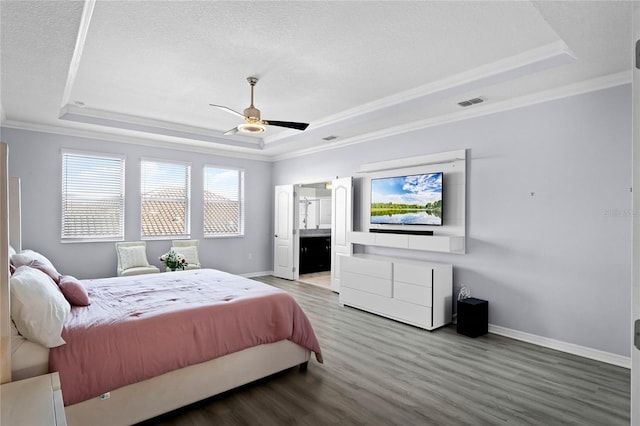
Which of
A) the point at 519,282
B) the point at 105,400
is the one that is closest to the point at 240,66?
the point at 105,400

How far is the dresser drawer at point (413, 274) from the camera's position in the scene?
4.27 m

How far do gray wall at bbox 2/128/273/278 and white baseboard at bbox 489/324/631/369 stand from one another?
197 inches

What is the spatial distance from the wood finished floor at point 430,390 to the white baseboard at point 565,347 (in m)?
0.09

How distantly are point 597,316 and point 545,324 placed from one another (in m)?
0.48

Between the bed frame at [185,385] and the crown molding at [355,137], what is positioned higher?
the crown molding at [355,137]

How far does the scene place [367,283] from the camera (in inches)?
197

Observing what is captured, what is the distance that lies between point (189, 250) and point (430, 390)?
4788 millimetres

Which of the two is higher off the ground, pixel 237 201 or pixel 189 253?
pixel 237 201

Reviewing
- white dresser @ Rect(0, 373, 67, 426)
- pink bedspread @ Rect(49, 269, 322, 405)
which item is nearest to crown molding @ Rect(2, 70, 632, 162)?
pink bedspread @ Rect(49, 269, 322, 405)

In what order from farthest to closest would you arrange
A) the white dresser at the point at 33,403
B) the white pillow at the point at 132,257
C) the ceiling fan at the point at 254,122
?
1. the white pillow at the point at 132,257
2. the ceiling fan at the point at 254,122
3. the white dresser at the point at 33,403

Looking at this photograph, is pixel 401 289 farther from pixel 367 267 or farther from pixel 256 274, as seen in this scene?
pixel 256 274

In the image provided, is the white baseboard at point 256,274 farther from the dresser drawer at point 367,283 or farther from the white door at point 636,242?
the white door at point 636,242

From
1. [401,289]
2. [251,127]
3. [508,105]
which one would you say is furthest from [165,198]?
[508,105]

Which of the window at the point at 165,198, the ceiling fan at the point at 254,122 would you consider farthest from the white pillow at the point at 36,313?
the window at the point at 165,198
